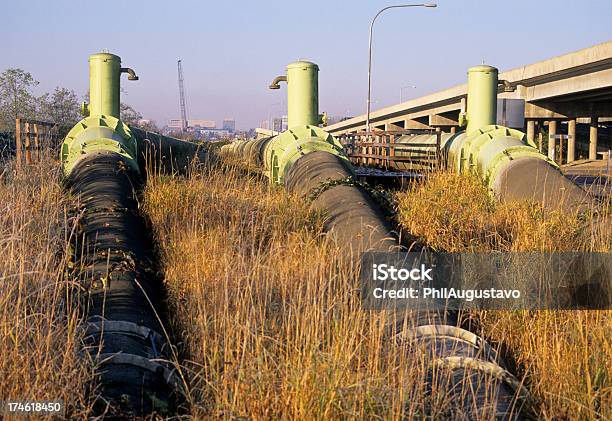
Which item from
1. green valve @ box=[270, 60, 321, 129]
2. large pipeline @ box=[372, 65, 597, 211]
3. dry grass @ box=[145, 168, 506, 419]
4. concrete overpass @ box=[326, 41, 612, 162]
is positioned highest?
concrete overpass @ box=[326, 41, 612, 162]

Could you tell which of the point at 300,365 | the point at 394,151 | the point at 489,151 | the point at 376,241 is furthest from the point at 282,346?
the point at 394,151

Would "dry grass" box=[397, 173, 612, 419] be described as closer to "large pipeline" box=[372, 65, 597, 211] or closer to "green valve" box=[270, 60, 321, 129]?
"large pipeline" box=[372, 65, 597, 211]

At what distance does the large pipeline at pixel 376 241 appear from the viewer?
15.5ft

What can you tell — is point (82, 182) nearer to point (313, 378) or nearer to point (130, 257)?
point (130, 257)

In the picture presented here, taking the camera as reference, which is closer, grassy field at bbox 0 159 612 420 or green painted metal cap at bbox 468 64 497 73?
grassy field at bbox 0 159 612 420

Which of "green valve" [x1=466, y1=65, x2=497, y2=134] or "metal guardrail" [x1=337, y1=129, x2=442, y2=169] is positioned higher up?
"green valve" [x1=466, y1=65, x2=497, y2=134]

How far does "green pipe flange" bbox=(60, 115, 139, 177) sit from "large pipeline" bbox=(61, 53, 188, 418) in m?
0.02

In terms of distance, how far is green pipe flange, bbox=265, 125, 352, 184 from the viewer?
13234 millimetres

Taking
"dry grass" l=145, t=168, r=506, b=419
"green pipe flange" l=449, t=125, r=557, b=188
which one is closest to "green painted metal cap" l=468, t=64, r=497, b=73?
"green pipe flange" l=449, t=125, r=557, b=188

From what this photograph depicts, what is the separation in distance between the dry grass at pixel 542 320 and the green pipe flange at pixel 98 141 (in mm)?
4646

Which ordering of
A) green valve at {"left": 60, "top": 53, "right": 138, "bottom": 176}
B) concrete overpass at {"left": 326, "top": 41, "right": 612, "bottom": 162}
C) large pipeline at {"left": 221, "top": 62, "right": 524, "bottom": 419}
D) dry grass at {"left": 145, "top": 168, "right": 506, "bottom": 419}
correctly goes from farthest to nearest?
concrete overpass at {"left": 326, "top": 41, "right": 612, "bottom": 162} → green valve at {"left": 60, "top": 53, "right": 138, "bottom": 176} → large pipeline at {"left": 221, "top": 62, "right": 524, "bottom": 419} → dry grass at {"left": 145, "top": 168, "right": 506, "bottom": 419}

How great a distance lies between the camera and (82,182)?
10.5 m

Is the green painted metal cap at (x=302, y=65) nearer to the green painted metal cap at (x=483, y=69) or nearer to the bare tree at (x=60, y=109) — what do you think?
the green painted metal cap at (x=483, y=69)

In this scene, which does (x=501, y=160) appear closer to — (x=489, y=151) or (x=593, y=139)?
(x=489, y=151)
